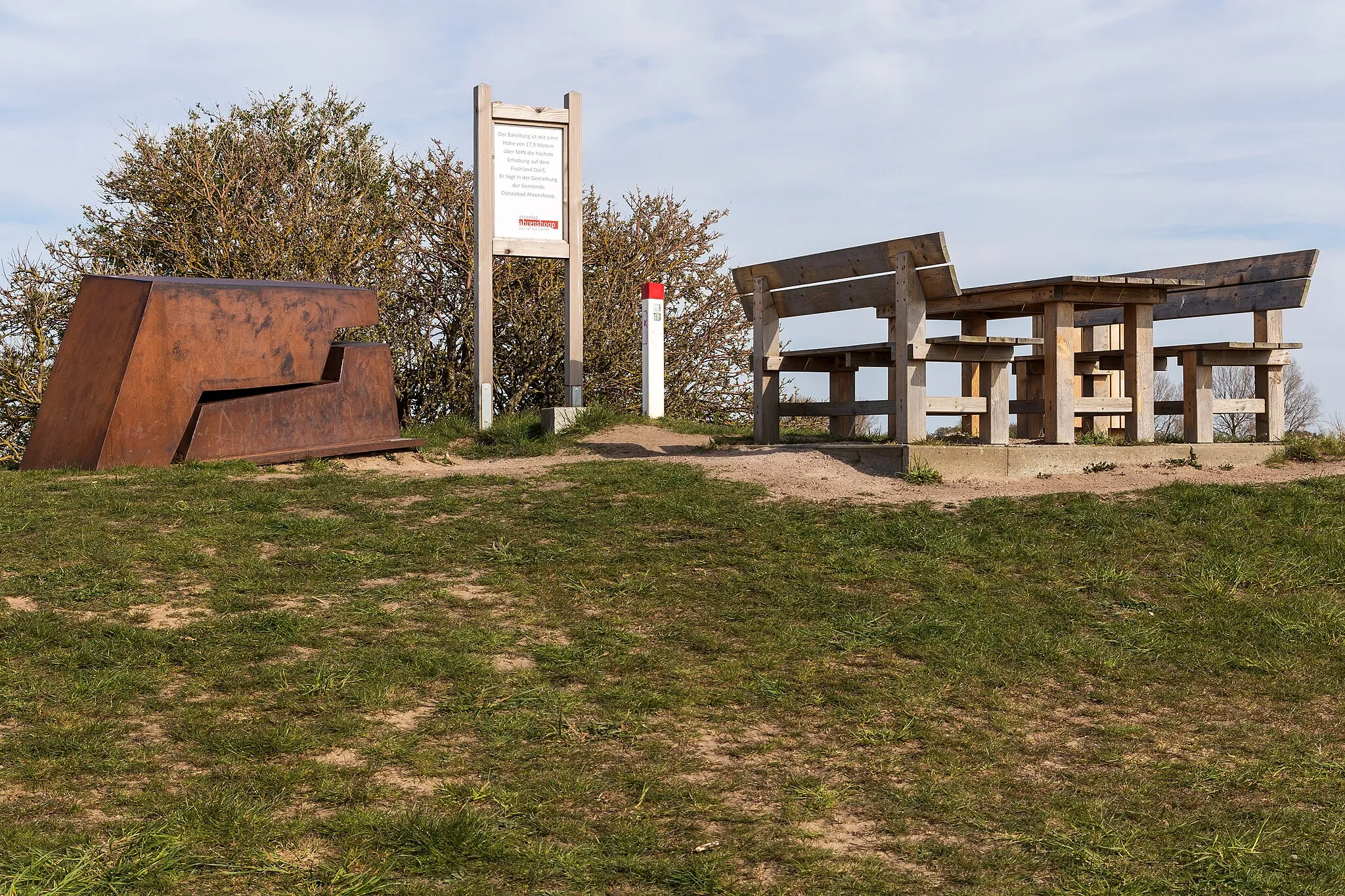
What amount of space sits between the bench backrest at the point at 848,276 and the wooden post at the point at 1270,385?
3865 mm

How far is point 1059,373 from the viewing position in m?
8.87

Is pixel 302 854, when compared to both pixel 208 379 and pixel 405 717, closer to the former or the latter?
pixel 405 717

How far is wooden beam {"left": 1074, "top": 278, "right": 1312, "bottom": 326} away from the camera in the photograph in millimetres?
10133

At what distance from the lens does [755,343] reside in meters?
10.1

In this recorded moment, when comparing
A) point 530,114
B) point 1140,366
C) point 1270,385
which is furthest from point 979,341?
point 530,114

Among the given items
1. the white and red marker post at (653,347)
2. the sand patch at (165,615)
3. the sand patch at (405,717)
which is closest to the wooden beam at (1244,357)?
the white and red marker post at (653,347)

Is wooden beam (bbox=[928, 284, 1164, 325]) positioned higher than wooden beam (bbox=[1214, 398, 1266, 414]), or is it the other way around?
wooden beam (bbox=[928, 284, 1164, 325])

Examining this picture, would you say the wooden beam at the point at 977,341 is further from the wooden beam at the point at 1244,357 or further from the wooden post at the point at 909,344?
the wooden beam at the point at 1244,357

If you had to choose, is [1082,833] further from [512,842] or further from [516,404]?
[516,404]

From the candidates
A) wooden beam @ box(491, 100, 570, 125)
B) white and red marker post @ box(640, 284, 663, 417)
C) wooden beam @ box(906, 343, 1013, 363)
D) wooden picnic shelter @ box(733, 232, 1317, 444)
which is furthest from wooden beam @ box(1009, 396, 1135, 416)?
wooden beam @ box(491, 100, 570, 125)

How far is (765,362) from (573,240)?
4.36 metres

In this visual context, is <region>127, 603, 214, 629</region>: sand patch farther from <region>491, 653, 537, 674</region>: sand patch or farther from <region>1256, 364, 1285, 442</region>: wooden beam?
<region>1256, 364, 1285, 442</region>: wooden beam

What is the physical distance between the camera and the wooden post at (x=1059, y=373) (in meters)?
8.86

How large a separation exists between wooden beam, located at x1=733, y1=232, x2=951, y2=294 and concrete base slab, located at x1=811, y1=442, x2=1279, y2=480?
1.34 meters
